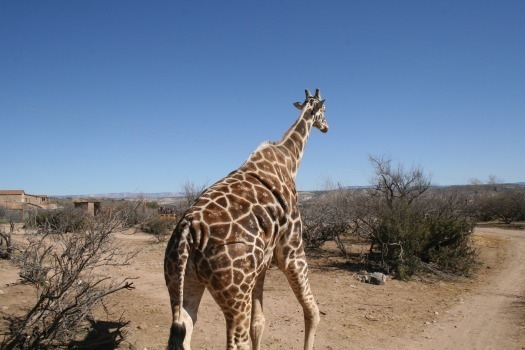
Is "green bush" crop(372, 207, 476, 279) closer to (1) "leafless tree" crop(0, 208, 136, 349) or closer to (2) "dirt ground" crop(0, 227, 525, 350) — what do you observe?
(2) "dirt ground" crop(0, 227, 525, 350)

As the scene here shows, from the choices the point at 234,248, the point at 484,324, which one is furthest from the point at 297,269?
the point at 484,324

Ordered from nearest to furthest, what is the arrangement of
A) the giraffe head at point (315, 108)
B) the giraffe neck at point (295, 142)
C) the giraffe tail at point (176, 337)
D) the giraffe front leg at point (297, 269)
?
the giraffe tail at point (176, 337)
the giraffe front leg at point (297, 269)
the giraffe neck at point (295, 142)
the giraffe head at point (315, 108)

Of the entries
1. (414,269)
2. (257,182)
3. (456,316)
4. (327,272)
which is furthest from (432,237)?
(257,182)

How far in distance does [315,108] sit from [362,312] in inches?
158

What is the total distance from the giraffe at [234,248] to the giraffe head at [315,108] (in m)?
1.59

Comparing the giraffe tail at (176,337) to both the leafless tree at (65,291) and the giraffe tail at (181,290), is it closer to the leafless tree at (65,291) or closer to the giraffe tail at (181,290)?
the giraffe tail at (181,290)

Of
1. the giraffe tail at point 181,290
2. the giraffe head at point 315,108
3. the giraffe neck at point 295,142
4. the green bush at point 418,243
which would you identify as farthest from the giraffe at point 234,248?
the green bush at point 418,243

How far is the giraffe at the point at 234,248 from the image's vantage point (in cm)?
290

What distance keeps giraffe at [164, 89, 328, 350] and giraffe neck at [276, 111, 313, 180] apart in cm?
57

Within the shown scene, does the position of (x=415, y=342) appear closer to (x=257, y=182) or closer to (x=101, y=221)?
(x=257, y=182)

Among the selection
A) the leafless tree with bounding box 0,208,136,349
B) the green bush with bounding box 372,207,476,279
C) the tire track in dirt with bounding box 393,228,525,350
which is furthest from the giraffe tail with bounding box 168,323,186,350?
the green bush with bounding box 372,207,476,279

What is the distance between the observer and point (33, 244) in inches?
186

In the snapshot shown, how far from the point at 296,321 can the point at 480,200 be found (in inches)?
1306

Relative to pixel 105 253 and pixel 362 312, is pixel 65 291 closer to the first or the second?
pixel 105 253
